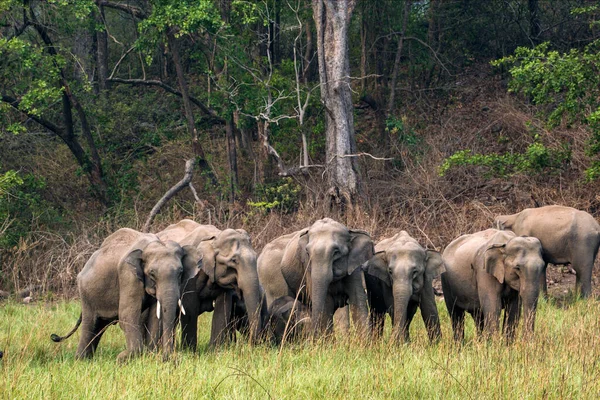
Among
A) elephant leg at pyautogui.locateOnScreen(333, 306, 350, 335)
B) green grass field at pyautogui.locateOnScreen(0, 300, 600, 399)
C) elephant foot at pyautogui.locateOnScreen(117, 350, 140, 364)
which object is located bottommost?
elephant leg at pyautogui.locateOnScreen(333, 306, 350, 335)

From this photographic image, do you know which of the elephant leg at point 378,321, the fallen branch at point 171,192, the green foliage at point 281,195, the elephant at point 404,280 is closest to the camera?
the elephant at point 404,280

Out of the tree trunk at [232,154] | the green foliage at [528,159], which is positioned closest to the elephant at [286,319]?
the green foliage at [528,159]

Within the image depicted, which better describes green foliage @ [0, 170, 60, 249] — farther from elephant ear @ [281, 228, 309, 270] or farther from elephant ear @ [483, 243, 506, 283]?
elephant ear @ [483, 243, 506, 283]

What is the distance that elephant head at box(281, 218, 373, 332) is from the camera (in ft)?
36.1

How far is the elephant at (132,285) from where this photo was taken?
394 inches

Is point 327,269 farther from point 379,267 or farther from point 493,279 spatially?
point 493,279

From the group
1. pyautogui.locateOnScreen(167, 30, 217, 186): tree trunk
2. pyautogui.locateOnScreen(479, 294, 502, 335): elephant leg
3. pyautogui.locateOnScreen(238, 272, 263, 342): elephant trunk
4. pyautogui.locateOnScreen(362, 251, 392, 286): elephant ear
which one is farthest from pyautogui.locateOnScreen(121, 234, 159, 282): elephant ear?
pyautogui.locateOnScreen(167, 30, 217, 186): tree trunk

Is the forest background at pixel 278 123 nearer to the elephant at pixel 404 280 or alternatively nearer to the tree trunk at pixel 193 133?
the tree trunk at pixel 193 133

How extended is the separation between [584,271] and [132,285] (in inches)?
311

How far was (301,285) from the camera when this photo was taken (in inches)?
458

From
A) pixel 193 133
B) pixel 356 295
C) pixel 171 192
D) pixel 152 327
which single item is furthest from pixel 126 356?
pixel 193 133

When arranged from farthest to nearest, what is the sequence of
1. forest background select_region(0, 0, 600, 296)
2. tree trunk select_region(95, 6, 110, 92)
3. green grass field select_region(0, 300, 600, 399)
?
tree trunk select_region(95, 6, 110, 92) → forest background select_region(0, 0, 600, 296) → green grass field select_region(0, 300, 600, 399)

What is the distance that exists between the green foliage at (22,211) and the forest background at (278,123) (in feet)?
0.18

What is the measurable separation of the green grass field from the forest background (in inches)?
299
